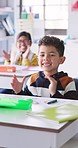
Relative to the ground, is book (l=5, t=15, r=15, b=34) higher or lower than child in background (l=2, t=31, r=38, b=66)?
higher

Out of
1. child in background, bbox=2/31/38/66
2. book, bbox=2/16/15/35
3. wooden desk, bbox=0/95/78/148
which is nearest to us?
wooden desk, bbox=0/95/78/148

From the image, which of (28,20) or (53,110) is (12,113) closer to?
(53,110)

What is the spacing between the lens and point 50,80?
2186 mm

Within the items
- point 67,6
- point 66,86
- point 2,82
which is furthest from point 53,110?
point 67,6

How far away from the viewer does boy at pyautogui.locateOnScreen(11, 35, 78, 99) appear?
7.03 feet

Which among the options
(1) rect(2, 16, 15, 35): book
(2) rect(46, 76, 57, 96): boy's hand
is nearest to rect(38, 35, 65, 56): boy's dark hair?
(2) rect(46, 76, 57, 96): boy's hand

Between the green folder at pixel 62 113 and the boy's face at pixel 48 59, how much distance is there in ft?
1.68

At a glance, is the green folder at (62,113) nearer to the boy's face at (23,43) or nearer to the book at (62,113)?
the book at (62,113)

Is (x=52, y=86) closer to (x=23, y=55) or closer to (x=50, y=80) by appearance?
(x=50, y=80)

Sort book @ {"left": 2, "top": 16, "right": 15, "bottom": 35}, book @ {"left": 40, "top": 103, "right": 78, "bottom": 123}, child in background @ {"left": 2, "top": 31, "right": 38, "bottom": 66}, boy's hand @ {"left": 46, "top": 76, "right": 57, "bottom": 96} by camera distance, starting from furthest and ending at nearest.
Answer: book @ {"left": 2, "top": 16, "right": 15, "bottom": 35}, child in background @ {"left": 2, "top": 31, "right": 38, "bottom": 66}, boy's hand @ {"left": 46, "top": 76, "right": 57, "bottom": 96}, book @ {"left": 40, "top": 103, "right": 78, "bottom": 123}

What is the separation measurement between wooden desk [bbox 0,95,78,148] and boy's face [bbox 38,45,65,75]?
0.70 meters

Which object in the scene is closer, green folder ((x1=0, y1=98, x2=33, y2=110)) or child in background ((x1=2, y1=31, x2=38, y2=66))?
green folder ((x1=0, y1=98, x2=33, y2=110))

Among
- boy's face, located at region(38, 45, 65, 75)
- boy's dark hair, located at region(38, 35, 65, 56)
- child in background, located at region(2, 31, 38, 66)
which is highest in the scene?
boy's dark hair, located at region(38, 35, 65, 56)

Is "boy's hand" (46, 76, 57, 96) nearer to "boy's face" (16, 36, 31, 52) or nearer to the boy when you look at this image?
the boy
